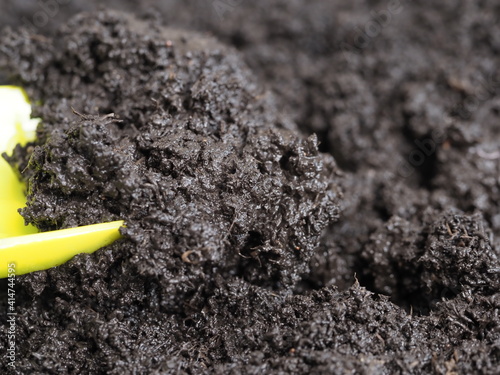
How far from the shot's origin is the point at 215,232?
1334 mm

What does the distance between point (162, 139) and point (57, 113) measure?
1.38 ft

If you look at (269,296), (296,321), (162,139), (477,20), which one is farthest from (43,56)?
(477,20)

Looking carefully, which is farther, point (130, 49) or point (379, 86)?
point (379, 86)

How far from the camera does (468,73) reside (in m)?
2.29

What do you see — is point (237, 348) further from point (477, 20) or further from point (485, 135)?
→ point (477, 20)

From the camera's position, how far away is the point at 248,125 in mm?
1607

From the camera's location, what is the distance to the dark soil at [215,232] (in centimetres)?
132

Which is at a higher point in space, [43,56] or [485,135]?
[485,135]

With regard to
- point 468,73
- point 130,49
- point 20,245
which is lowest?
point 20,245

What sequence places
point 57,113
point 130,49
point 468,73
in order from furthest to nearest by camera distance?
1. point 468,73
2. point 130,49
3. point 57,113

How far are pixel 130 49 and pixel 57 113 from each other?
34 centimetres

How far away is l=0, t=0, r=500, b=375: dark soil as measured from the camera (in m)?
1.32

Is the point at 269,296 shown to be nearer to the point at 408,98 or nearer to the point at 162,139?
the point at 162,139

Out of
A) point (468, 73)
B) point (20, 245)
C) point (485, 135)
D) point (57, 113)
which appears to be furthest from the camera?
point (468, 73)
